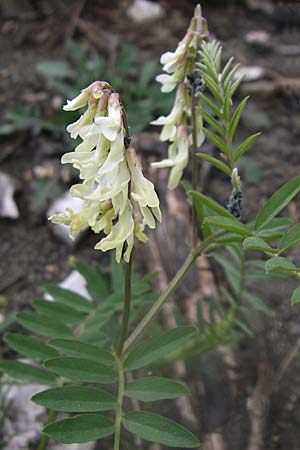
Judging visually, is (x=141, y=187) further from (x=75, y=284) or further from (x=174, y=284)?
(x=75, y=284)

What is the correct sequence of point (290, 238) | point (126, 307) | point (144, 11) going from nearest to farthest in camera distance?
point (290, 238), point (126, 307), point (144, 11)

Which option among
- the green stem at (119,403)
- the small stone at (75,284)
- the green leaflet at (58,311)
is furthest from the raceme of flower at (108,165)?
the small stone at (75,284)

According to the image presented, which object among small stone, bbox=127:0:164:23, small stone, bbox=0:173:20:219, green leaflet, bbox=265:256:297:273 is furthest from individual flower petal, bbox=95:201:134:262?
A: small stone, bbox=127:0:164:23

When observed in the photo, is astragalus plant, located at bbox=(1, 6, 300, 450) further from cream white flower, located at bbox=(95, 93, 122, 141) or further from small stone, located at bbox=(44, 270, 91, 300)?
small stone, located at bbox=(44, 270, 91, 300)

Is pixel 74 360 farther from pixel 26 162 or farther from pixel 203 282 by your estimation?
pixel 26 162

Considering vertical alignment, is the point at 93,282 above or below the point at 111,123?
below

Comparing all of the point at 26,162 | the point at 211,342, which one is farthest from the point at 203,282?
the point at 26,162

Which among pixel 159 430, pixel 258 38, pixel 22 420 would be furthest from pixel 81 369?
pixel 258 38

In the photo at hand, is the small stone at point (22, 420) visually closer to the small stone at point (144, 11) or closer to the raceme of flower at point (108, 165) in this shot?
the raceme of flower at point (108, 165)
